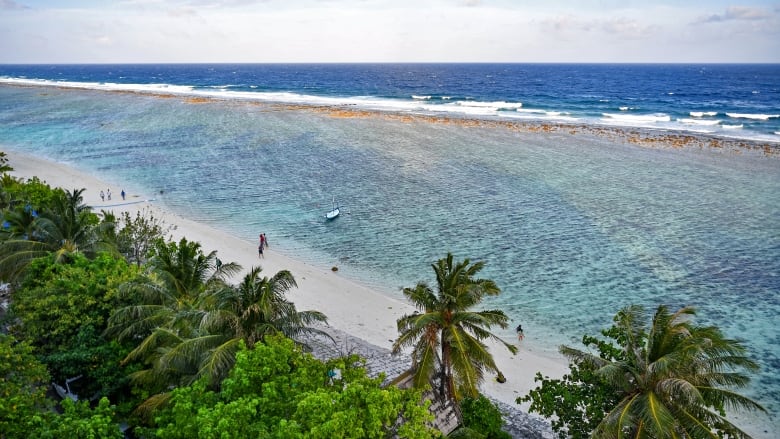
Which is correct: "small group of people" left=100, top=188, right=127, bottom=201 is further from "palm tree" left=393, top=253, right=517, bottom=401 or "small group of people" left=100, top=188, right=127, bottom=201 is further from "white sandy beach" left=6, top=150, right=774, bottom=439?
"palm tree" left=393, top=253, right=517, bottom=401

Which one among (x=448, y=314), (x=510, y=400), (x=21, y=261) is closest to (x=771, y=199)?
(x=510, y=400)

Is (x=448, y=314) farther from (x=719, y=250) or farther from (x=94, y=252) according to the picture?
(x=719, y=250)

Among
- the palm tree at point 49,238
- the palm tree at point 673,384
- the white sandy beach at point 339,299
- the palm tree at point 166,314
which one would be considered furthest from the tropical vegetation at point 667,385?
the palm tree at point 49,238

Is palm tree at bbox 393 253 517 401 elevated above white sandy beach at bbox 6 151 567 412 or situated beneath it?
elevated above

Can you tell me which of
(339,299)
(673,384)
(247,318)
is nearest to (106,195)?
(339,299)

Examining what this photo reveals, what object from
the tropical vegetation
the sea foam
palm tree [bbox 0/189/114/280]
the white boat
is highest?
the sea foam

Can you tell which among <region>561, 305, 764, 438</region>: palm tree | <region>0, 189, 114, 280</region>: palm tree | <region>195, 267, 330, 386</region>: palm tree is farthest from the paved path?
<region>0, 189, 114, 280</region>: palm tree

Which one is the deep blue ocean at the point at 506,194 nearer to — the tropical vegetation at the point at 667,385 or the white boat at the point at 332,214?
the white boat at the point at 332,214
